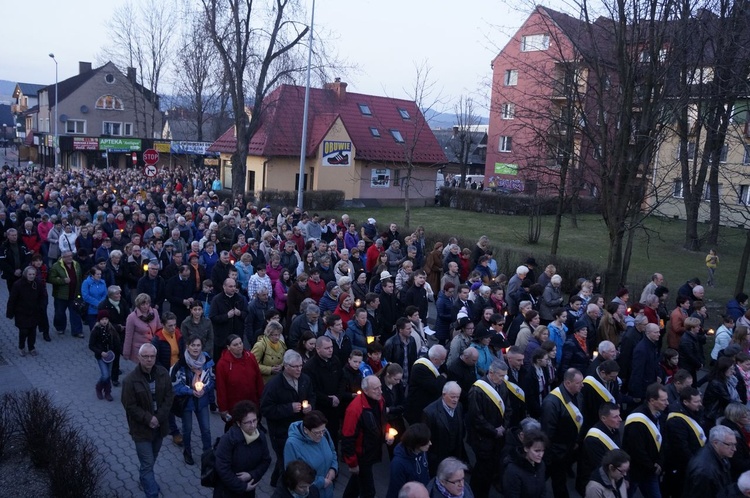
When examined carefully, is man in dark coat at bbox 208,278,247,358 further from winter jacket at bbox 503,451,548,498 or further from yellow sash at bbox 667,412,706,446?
yellow sash at bbox 667,412,706,446

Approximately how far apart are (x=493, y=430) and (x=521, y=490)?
114 cm

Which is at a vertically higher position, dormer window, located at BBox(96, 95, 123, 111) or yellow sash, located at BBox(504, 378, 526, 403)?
dormer window, located at BBox(96, 95, 123, 111)

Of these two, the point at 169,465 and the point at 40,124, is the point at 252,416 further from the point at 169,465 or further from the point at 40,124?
the point at 40,124

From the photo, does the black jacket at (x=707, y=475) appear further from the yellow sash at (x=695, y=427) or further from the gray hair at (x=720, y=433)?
the yellow sash at (x=695, y=427)

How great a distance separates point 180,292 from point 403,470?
6.28 metres

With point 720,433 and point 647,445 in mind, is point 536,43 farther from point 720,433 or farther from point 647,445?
point 720,433

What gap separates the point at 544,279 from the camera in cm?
1190

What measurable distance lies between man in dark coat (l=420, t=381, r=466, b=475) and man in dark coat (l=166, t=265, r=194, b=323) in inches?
220

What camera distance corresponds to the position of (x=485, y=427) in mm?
6312

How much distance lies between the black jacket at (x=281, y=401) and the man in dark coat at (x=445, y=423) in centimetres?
129

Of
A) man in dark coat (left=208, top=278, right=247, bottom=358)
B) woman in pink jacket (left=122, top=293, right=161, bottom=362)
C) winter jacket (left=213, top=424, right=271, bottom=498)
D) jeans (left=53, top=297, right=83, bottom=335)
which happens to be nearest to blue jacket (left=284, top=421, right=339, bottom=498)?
winter jacket (left=213, top=424, right=271, bottom=498)

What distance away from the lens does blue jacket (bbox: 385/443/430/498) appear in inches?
209

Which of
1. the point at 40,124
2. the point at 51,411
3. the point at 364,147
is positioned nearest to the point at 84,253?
the point at 51,411

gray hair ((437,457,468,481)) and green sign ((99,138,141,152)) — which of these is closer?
gray hair ((437,457,468,481))
